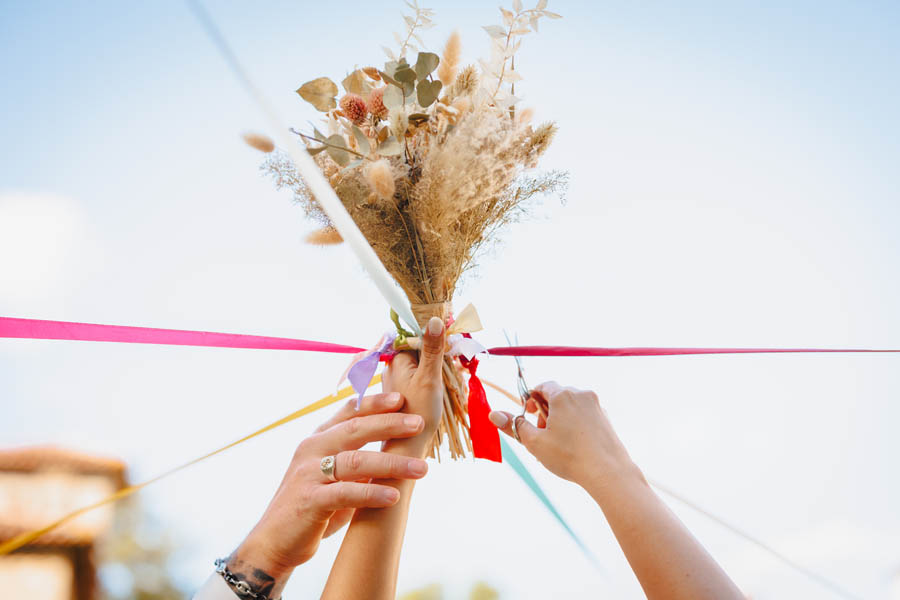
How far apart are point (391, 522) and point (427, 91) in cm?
81

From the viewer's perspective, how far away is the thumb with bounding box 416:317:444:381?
97cm

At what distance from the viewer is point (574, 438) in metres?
0.94

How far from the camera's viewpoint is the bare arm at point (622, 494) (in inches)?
28.6

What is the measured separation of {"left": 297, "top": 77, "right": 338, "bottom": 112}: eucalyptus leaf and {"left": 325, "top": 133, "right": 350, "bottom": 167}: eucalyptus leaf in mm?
86

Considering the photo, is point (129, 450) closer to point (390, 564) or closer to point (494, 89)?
point (390, 564)

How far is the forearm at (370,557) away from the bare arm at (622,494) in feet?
0.99

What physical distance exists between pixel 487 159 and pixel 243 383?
1.19 m

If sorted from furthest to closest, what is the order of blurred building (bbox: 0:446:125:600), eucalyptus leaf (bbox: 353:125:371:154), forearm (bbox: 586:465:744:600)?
blurred building (bbox: 0:446:125:600) < eucalyptus leaf (bbox: 353:125:371:154) < forearm (bbox: 586:465:744:600)

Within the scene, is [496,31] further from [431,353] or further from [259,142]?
[431,353]

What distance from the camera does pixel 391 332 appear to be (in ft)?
3.81

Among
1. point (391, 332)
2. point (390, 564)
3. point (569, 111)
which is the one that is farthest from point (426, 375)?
point (569, 111)

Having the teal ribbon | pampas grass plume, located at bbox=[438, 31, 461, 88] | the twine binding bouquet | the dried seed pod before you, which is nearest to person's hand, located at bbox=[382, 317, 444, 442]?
the twine binding bouquet

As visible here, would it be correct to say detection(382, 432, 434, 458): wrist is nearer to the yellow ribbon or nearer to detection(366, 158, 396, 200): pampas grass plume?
the yellow ribbon

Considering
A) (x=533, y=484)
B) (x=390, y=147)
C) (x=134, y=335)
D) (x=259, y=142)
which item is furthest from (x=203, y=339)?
(x=533, y=484)
